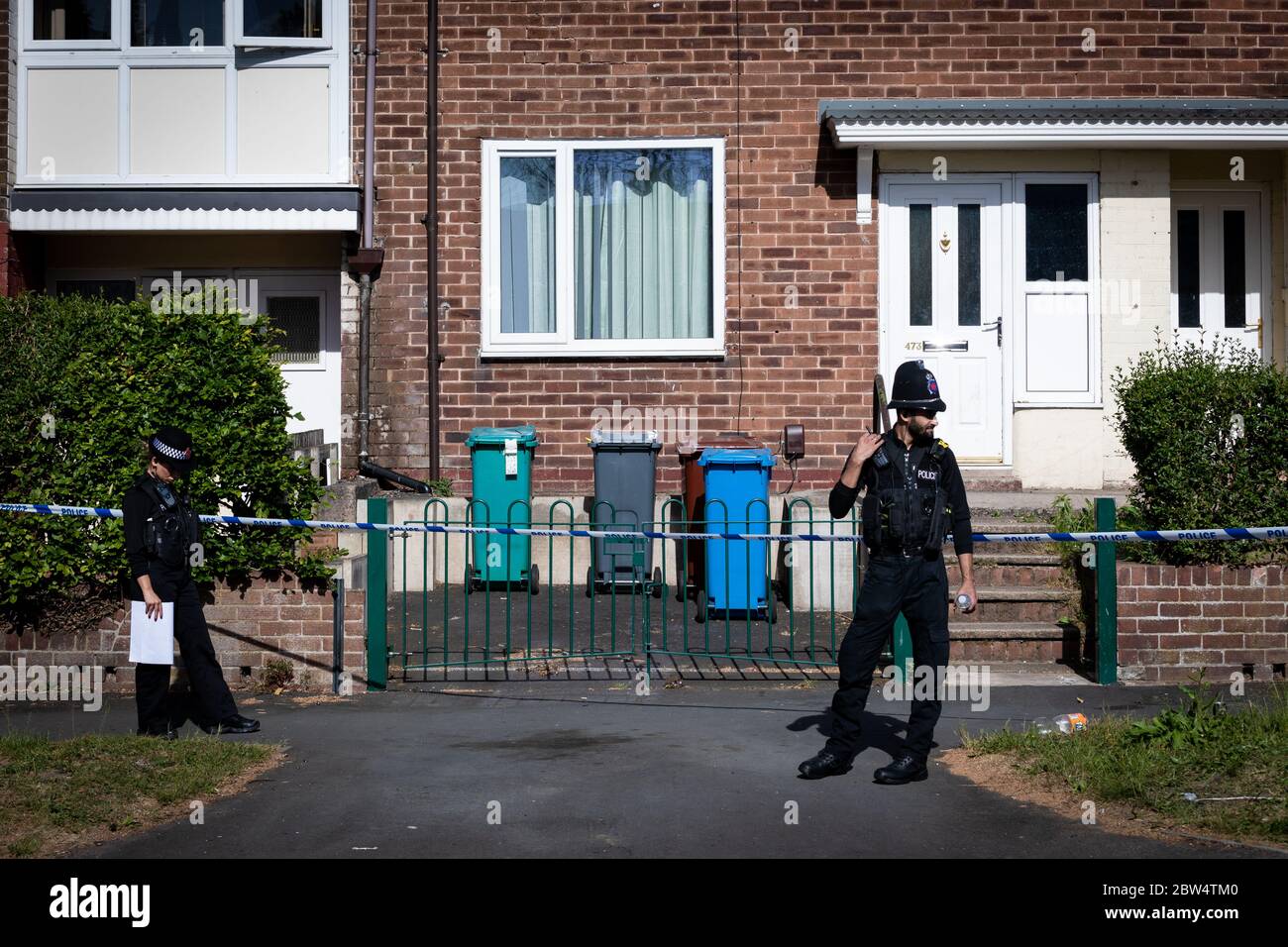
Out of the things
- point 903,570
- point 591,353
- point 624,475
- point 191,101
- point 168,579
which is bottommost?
point 168,579

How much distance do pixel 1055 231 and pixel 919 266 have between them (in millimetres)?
1326

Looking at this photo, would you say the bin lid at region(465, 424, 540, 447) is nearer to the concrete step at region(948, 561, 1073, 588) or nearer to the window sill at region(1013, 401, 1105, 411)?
the concrete step at region(948, 561, 1073, 588)

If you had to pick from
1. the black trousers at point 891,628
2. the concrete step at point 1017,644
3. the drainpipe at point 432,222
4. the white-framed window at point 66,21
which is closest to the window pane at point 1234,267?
the concrete step at point 1017,644

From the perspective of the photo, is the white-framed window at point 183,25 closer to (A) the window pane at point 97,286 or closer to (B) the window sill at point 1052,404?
(A) the window pane at point 97,286

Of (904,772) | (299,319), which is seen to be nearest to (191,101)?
(299,319)

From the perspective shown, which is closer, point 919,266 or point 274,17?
point 919,266

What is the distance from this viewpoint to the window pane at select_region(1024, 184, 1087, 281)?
544 inches

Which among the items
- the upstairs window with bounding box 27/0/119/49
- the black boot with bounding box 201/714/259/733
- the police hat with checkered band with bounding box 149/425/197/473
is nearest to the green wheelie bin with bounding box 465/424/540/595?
the black boot with bounding box 201/714/259/733

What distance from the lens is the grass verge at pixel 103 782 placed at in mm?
6449

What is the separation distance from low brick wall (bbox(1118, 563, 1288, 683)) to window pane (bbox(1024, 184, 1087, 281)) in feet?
16.2

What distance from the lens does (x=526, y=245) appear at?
14031mm

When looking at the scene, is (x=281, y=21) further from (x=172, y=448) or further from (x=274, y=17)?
(x=172, y=448)

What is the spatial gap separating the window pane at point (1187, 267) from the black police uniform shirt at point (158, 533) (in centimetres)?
1026
